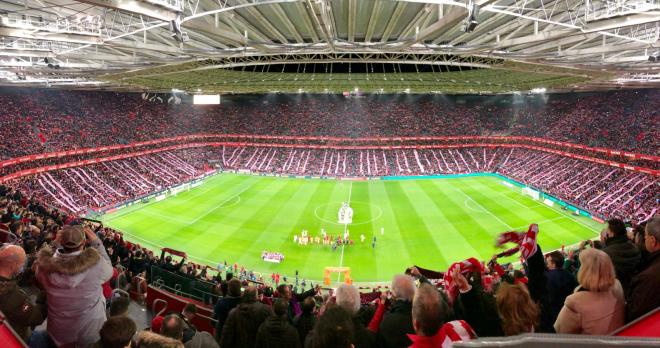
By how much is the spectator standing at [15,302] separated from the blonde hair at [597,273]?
5720 millimetres

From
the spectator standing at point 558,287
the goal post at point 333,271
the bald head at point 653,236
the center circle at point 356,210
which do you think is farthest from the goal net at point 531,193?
the bald head at point 653,236

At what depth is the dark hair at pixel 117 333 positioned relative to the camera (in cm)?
303

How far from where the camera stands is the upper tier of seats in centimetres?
4075

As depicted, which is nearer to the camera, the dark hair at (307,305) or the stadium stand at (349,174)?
the stadium stand at (349,174)

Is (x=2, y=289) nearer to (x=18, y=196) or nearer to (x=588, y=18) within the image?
(x=588, y=18)

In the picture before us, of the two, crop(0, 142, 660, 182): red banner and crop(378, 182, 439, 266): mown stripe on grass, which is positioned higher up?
crop(0, 142, 660, 182): red banner

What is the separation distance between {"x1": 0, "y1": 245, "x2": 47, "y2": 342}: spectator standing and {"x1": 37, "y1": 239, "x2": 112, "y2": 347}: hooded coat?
0.51 feet

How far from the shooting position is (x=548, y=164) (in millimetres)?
47969

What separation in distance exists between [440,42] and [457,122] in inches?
1776

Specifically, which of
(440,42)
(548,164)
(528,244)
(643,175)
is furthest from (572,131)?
(528,244)

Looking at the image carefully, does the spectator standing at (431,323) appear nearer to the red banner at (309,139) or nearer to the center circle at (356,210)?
the center circle at (356,210)

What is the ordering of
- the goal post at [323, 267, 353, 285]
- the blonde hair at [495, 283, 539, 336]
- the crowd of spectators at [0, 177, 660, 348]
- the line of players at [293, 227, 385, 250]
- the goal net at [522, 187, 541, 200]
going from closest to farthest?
the crowd of spectators at [0, 177, 660, 348] < the blonde hair at [495, 283, 539, 336] < the goal post at [323, 267, 353, 285] < the line of players at [293, 227, 385, 250] < the goal net at [522, 187, 541, 200]

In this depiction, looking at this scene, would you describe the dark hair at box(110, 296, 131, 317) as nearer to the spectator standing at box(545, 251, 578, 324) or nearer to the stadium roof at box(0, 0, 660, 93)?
the spectator standing at box(545, 251, 578, 324)

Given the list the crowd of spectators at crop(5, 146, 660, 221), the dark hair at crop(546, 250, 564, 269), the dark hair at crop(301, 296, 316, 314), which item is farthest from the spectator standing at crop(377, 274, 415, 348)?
the crowd of spectators at crop(5, 146, 660, 221)
